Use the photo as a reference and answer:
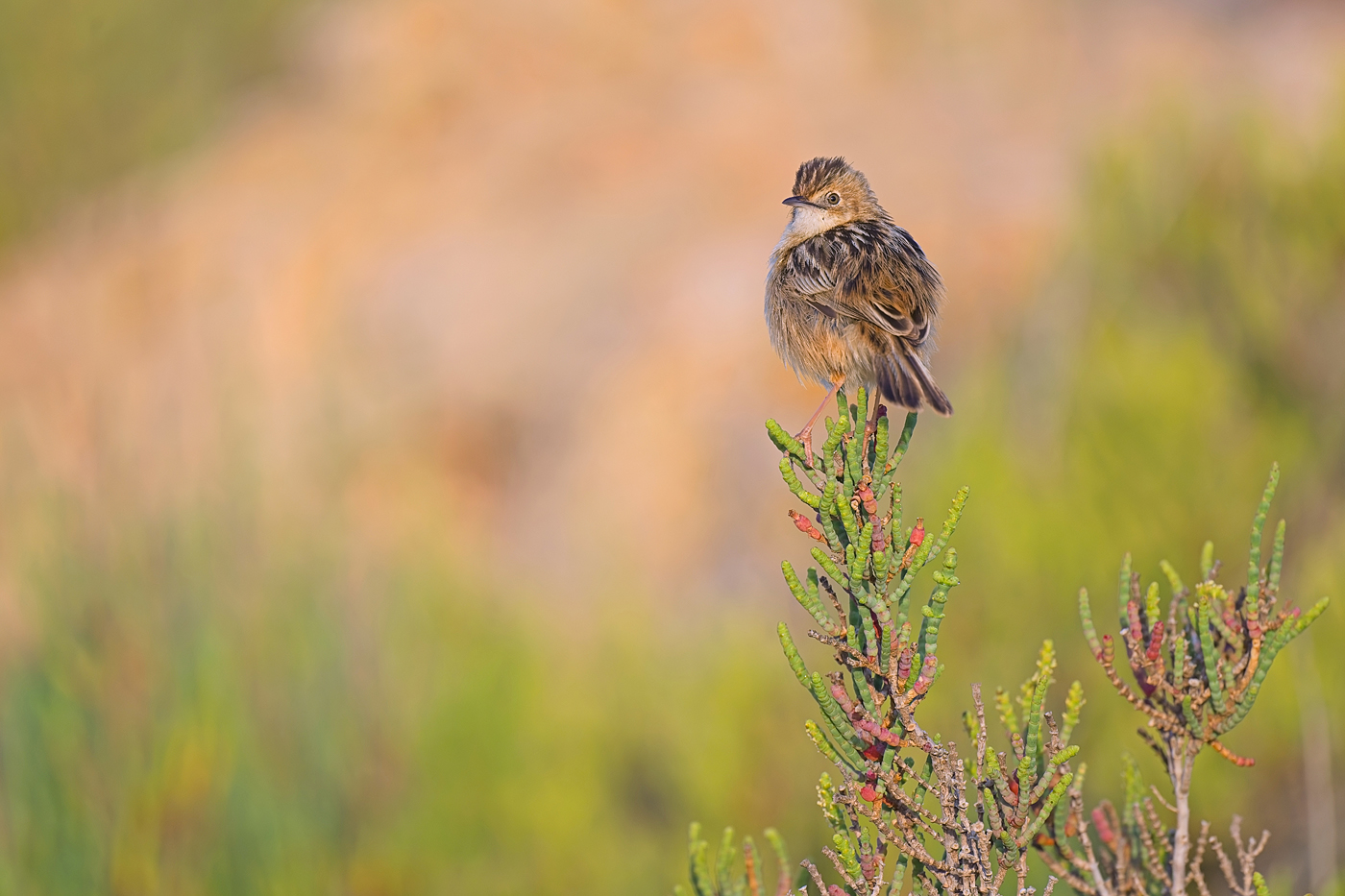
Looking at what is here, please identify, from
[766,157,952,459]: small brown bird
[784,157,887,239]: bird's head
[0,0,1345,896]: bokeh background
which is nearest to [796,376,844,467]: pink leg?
[766,157,952,459]: small brown bird

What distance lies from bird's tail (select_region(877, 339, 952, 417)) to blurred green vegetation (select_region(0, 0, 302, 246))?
4.48m

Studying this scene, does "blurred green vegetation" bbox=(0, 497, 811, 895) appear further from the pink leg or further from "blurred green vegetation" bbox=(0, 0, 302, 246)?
the pink leg

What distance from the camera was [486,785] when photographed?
4.89m

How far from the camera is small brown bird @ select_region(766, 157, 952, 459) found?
2.44 metres

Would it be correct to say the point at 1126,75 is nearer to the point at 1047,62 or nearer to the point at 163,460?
the point at 1047,62

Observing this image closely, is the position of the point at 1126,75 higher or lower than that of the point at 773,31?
lower

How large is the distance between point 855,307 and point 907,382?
312mm

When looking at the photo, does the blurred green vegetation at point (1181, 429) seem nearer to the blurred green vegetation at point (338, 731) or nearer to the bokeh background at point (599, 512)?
the bokeh background at point (599, 512)

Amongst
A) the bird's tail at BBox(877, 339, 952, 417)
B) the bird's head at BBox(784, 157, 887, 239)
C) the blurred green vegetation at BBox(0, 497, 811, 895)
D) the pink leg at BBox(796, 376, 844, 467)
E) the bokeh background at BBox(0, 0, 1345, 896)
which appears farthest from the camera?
the bokeh background at BBox(0, 0, 1345, 896)

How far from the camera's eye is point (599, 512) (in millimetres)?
8656

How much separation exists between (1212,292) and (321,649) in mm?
4014

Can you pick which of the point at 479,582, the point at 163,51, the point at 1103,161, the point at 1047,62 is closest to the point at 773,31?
the point at 1047,62

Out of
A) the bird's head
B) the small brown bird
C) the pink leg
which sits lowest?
the pink leg

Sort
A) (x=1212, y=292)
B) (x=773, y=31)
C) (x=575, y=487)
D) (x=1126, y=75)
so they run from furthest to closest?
1. (x=773, y=31)
2. (x=1126, y=75)
3. (x=575, y=487)
4. (x=1212, y=292)
